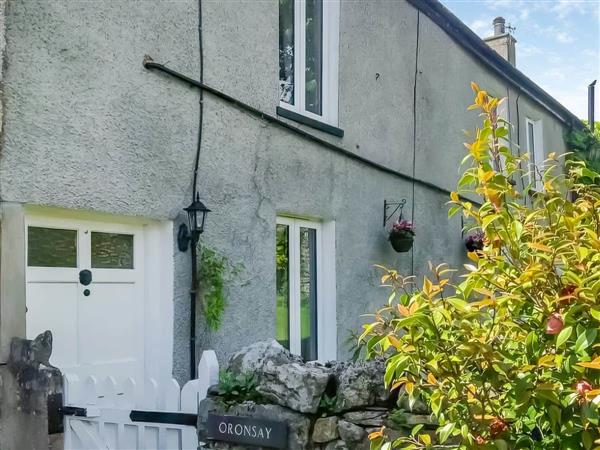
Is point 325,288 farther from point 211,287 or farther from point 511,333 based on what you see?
point 511,333

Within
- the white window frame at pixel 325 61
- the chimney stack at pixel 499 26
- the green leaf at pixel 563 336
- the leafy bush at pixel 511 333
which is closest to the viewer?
the green leaf at pixel 563 336

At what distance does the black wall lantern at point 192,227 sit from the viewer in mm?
4949

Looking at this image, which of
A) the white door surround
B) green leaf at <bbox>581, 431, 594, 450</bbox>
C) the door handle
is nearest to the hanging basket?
the white door surround

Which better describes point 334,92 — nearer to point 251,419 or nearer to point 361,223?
point 361,223

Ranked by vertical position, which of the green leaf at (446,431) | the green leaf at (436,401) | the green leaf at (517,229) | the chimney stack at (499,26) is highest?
the chimney stack at (499,26)

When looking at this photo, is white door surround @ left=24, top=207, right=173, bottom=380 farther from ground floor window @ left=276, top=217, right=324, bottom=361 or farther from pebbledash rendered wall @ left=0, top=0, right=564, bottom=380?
ground floor window @ left=276, top=217, right=324, bottom=361

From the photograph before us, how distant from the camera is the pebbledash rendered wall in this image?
4125 millimetres

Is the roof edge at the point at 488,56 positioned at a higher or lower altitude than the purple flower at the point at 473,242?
higher

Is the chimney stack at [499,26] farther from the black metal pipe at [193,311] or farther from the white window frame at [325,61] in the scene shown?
the black metal pipe at [193,311]

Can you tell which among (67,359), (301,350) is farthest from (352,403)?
(301,350)

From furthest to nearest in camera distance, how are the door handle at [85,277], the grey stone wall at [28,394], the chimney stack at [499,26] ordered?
the chimney stack at [499,26] < the door handle at [85,277] < the grey stone wall at [28,394]

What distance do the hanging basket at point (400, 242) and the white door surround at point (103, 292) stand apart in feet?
11.4

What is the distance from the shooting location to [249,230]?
5.67 meters

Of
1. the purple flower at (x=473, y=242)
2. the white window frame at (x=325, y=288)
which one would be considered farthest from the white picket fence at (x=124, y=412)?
the purple flower at (x=473, y=242)
